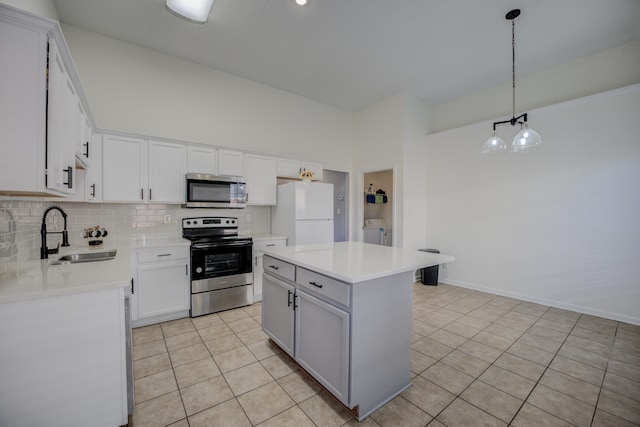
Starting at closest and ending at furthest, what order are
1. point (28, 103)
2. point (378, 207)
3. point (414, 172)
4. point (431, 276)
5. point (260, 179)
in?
1. point (28, 103)
2. point (260, 179)
3. point (431, 276)
4. point (414, 172)
5. point (378, 207)

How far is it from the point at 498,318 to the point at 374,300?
250cm

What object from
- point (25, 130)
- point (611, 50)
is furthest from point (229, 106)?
point (611, 50)

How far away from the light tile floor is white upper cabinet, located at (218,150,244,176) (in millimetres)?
1938

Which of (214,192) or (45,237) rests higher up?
(214,192)

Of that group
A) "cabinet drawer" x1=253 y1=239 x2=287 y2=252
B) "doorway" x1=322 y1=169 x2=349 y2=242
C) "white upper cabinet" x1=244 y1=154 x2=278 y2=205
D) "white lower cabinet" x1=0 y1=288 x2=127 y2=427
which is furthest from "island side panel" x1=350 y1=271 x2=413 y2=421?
"doorway" x1=322 y1=169 x2=349 y2=242

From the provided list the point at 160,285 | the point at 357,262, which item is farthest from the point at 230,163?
the point at 357,262

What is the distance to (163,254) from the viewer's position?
298 centimetres

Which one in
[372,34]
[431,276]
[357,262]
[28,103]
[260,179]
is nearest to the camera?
[28,103]

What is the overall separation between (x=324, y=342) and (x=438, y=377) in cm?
105

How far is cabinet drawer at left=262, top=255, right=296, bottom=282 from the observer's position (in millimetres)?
2078

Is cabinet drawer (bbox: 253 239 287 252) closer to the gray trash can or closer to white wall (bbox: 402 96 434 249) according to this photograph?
white wall (bbox: 402 96 434 249)

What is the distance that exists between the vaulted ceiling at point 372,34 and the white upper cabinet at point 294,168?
1.32 meters

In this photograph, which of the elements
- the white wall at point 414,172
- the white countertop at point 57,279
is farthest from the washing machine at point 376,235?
the white countertop at point 57,279

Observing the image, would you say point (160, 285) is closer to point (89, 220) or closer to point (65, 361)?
point (89, 220)
